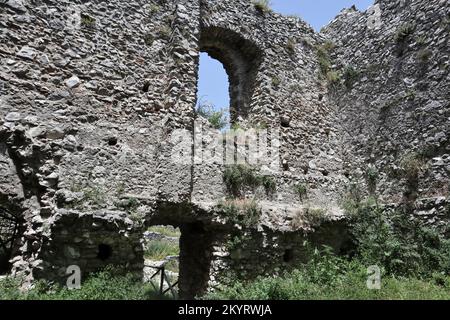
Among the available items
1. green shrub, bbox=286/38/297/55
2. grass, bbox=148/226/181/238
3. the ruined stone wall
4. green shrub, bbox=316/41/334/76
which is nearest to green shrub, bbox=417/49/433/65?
the ruined stone wall

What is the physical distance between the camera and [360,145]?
983 centimetres

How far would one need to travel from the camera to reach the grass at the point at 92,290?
5270mm

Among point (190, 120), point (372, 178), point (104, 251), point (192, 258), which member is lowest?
point (192, 258)

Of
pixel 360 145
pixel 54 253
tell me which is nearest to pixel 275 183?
pixel 360 145

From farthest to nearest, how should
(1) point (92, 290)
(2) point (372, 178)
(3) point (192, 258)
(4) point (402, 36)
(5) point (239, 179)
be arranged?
1. (4) point (402, 36)
2. (2) point (372, 178)
3. (3) point (192, 258)
4. (5) point (239, 179)
5. (1) point (92, 290)

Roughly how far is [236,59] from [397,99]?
13.2ft

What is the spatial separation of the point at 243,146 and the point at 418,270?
4199 millimetres

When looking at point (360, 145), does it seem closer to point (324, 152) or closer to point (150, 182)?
point (324, 152)

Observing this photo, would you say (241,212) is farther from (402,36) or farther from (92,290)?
A: (402,36)

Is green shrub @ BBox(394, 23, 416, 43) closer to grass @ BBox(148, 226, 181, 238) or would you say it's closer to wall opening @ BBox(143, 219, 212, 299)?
wall opening @ BBox(143, 219, 212, 299)

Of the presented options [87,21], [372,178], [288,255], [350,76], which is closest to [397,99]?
[350,76]

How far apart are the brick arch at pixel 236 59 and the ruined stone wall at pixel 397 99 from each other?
2.40 meters

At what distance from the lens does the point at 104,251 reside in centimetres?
641
